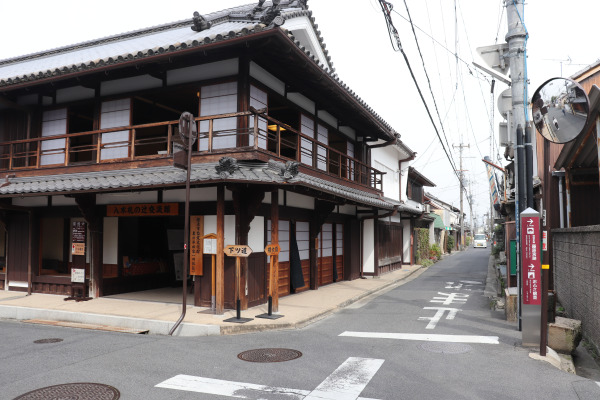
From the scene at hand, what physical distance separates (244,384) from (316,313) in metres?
5.15

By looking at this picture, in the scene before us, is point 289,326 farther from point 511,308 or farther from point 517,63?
point 517,63

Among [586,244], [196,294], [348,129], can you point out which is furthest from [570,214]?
[196,294]

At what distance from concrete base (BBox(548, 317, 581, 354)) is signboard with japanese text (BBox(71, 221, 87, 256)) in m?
11.7

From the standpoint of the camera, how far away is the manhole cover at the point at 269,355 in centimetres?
686

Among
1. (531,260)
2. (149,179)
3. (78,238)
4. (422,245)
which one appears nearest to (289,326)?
(149,179)

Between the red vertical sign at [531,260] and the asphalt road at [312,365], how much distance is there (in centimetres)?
95

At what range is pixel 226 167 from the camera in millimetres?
8906

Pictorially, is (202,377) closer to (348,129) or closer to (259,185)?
Result: (259,185)

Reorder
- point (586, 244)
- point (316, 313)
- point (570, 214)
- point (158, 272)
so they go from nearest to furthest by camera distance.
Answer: point (586, 244) → point (316, 313) → point (570, 214) → point (158, 272)

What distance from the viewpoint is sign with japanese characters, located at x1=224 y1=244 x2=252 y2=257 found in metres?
9.48

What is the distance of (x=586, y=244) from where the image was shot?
8.24 metres

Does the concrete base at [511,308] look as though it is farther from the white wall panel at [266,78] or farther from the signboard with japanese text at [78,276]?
the signboard with japanese text at [78,276]

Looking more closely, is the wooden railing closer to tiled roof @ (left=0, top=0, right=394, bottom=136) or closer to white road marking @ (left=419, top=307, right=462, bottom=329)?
tiled roof @ (left=0, top=0, right=394, bottom=136)

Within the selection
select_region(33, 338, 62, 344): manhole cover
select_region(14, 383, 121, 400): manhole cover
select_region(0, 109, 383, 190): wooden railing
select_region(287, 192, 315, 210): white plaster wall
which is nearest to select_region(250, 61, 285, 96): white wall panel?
select_region(0, 109, 383, 190): wooden railing
